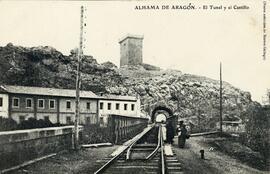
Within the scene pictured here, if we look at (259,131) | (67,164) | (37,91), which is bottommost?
(67,164)

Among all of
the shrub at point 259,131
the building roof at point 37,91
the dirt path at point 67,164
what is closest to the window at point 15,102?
the building roof at point 37,91

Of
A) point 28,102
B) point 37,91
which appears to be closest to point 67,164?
point 28,102

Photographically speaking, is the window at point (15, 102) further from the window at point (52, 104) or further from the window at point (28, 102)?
the window at point (52, 104)

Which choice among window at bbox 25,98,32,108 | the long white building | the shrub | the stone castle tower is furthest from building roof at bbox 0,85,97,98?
the stone castle tower

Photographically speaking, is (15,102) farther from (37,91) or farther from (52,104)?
(52,104)

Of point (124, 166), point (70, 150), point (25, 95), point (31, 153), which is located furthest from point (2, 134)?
point (25, 95)
